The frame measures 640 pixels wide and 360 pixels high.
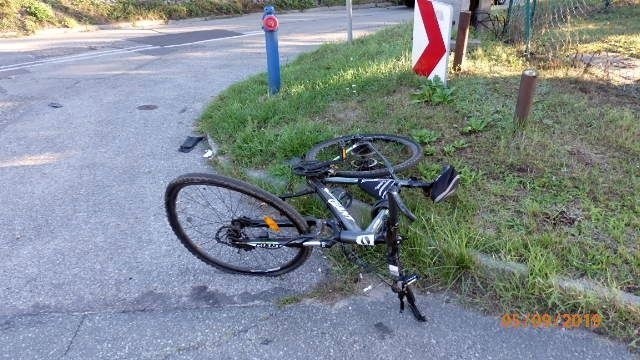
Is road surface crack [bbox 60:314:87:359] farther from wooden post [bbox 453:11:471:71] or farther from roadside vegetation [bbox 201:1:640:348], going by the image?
wooden post [bbox 453:11:471:71]

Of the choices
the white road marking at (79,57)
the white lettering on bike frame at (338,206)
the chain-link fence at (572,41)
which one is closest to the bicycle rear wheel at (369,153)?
the white lettering on bike frame at (338,206)

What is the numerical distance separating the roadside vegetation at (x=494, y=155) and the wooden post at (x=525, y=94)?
12cm

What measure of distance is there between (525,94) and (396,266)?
8.25 feet

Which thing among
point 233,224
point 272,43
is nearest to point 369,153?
point 233,224

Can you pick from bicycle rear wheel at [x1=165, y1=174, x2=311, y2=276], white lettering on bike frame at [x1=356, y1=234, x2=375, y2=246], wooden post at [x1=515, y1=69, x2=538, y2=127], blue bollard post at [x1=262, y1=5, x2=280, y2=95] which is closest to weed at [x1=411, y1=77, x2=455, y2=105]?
wooden post at [x1=515, y1=69, x2=538, y2=127]

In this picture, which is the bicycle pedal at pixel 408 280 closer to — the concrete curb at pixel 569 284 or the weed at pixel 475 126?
the concrete curb at pixel 569 284

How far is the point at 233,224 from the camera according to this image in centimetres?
306

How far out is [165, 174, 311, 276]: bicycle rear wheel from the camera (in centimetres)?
287

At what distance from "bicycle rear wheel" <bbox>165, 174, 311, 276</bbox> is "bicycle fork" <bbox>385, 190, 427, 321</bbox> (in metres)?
0.55

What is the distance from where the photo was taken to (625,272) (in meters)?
2.83

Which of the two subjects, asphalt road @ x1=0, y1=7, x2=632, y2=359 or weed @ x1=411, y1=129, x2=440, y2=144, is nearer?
asphalt road @ x1=0, y1=7, x2=632, y2=359

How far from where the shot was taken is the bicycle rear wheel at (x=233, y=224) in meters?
2.87

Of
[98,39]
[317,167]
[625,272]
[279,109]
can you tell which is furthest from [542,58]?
[98,39]

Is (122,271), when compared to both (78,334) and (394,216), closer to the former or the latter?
(78,334)
